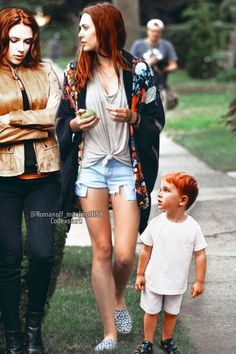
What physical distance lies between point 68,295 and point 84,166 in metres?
1.75

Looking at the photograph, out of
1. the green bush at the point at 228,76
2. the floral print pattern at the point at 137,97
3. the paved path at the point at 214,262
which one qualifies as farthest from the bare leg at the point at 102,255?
the green bush at the point at 228,76

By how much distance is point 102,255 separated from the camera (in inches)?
229

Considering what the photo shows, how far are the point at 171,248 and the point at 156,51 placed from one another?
958 centimetres

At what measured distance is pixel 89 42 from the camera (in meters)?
5.68

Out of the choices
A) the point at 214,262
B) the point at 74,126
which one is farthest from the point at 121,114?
the point at 214,262

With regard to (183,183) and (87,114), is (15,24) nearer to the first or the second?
(87,114)

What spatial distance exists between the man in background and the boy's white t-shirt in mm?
8080

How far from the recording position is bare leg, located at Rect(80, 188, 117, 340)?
18.9ft

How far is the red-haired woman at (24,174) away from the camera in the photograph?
550 cm

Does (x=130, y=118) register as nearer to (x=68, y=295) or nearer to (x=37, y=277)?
(x=37, y=277)

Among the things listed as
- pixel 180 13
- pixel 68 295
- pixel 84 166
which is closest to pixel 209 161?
pixel 68 295

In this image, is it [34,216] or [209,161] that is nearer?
[34,216]

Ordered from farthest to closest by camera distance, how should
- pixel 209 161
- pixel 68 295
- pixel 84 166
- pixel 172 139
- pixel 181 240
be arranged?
pixel 172 139, pixel 209 161, pixel 68 295, pixel 84 166, pixel 181 240

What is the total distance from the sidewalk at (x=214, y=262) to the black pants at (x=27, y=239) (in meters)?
1.05
